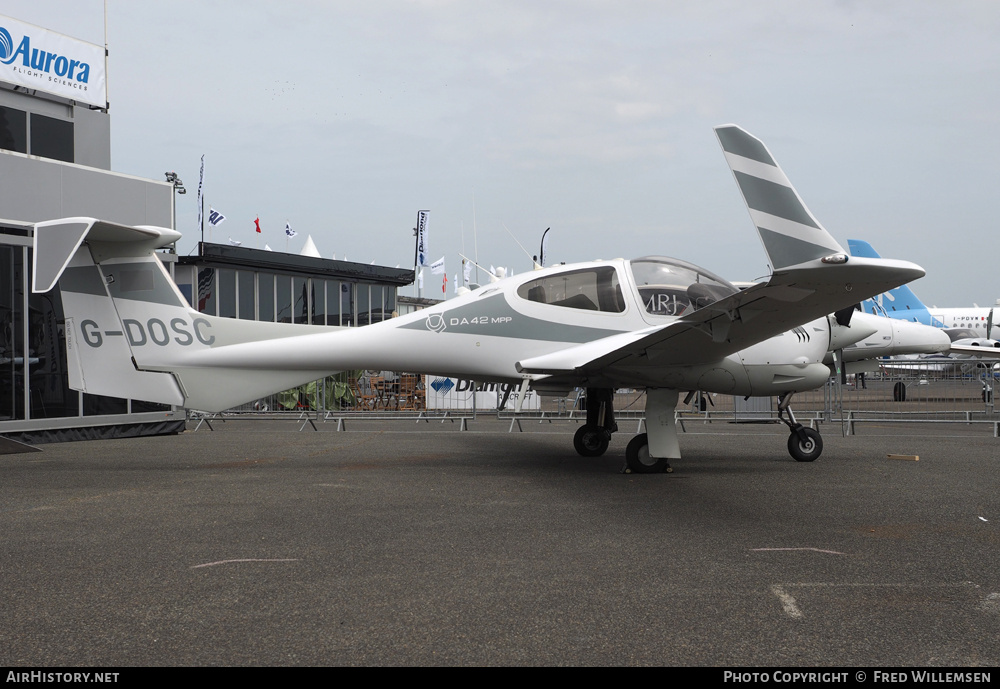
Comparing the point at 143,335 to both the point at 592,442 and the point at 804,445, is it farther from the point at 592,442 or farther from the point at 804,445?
the point at 804,445

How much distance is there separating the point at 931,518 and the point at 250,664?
5718mm

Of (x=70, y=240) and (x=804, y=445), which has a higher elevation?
(x=70, y=240)

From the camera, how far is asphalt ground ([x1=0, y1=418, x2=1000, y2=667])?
347 cm

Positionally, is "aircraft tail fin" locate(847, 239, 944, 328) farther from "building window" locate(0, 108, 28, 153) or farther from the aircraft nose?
"building window" locate(0, 108, 28, 153)

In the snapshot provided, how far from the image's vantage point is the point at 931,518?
258 inches

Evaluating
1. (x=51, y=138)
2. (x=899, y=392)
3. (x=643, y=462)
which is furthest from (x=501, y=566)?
(x=51, y=138)

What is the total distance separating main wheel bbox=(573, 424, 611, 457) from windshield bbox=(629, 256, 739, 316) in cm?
252

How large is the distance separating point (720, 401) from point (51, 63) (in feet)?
71.9

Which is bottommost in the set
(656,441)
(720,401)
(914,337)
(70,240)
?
(720,401)

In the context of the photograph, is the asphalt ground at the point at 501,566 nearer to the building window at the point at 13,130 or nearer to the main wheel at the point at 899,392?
the main wheel at the point at 899,392


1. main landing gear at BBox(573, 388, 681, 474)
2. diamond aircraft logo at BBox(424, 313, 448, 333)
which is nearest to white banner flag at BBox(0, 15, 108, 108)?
diamond aircraft logo at BBox(424, 313, 448, 333)

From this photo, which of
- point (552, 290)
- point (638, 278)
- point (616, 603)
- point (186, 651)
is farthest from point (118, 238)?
point (616, 603)

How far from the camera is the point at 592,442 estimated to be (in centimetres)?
1151
